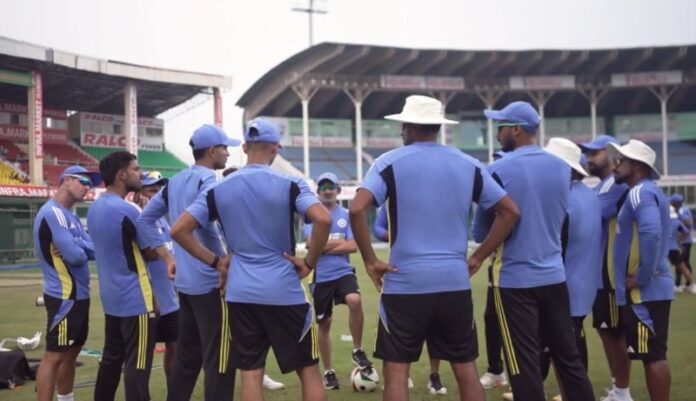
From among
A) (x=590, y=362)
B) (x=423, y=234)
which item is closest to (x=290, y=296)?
(x=423, y=234)

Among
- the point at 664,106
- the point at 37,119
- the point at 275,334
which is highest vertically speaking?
the point at 664,106

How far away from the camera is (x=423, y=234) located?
455 cm

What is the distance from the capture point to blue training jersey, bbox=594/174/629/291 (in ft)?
19.8

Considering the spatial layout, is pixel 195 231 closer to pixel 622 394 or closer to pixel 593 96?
pixel 622 394

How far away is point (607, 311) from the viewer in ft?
20.3

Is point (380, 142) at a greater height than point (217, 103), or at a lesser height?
lesser

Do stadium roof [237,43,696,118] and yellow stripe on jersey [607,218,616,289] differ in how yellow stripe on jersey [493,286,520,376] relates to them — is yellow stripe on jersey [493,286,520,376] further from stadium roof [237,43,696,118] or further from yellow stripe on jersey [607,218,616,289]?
stadium roof [237,43,696,118]

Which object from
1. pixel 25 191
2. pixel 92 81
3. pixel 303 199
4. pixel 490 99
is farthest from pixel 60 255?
pixel 490 99

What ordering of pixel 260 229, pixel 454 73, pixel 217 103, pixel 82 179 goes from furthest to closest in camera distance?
1. pixel 454 73
2. pixel 217 103
3. pixel 82 179
4. pixel 260 229

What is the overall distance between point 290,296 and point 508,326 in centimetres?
151

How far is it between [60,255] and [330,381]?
2.82 meters

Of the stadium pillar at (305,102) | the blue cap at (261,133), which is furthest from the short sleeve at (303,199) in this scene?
the stadium pillar at (305,102)

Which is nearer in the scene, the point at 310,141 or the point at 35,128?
the point at 35,128

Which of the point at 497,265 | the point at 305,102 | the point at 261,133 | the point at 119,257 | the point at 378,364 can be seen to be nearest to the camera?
the point at 261,133
